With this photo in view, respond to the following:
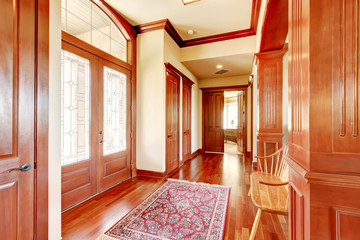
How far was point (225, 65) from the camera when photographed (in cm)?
447

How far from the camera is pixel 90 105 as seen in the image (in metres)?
2.49

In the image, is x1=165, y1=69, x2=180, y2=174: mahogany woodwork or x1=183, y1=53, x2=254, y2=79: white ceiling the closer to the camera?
x1=165, y1=69, x2=180, y2=174: mahogany woodwork

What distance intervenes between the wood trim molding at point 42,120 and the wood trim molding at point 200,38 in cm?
225

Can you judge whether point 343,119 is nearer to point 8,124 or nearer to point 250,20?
point 8,124

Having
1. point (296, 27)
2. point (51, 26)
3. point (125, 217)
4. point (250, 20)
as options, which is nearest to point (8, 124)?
point (51, 26)

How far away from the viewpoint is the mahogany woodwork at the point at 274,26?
182 centimetres

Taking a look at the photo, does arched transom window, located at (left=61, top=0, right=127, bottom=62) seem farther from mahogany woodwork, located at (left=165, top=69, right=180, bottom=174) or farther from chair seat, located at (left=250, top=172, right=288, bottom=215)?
chair seat, located at (left=250, top=172, right=288, bottom=215)

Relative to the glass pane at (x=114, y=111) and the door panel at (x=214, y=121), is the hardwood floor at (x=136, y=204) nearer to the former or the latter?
the glass pane at (x=114, y=111)

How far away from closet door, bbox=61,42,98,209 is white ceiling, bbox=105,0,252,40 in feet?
4.17

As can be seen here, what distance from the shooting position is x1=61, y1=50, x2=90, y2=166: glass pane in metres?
2.15

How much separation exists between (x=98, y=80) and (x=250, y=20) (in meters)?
3.17

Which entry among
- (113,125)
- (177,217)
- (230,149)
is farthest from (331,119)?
(230,149)

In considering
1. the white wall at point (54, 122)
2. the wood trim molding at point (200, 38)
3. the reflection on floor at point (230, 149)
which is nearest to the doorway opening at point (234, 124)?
the reflection on floor at point (230, 149)

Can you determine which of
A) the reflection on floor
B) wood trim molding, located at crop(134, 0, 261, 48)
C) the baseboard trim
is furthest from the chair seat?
the reflection on floor
